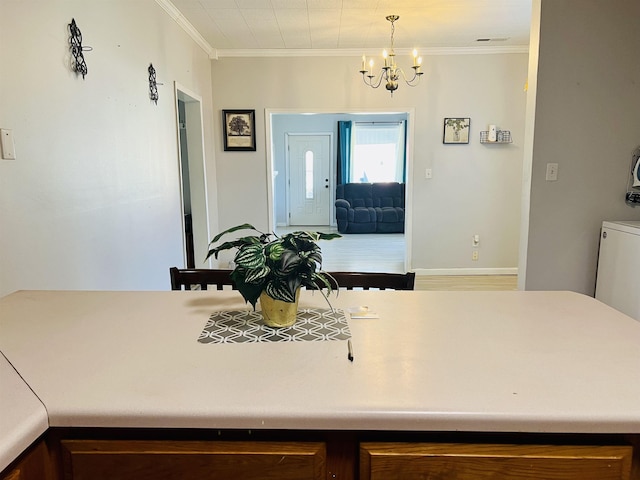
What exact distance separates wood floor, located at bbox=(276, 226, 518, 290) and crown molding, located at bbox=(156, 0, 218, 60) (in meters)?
2.23

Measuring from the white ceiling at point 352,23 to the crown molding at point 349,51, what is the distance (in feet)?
0.09

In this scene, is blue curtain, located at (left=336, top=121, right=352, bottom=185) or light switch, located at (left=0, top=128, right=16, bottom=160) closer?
light switch, located at (left=0, top=128, right=16, bottom=160)

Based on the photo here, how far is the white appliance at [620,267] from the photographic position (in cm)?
240

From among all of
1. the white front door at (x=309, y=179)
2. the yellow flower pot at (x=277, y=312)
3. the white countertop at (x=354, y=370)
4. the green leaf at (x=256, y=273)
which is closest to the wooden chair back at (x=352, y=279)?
the white countertop at (x=354, y=370)

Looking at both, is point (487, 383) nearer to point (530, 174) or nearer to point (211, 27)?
point (530, 174)

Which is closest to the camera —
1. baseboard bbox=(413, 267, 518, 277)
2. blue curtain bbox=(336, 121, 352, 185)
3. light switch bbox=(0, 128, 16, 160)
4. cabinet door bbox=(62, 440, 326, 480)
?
cabinet door bbox=(62, 440, 326, 480)

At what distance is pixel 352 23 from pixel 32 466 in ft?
12.7

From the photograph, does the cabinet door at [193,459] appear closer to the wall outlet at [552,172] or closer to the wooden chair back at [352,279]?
the wooden chair back at [352,279]

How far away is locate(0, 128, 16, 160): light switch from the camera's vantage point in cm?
164

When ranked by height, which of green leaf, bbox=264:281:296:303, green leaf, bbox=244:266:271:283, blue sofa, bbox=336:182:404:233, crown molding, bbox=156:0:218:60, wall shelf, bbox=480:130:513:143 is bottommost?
blue sofa, bbox=336:182:404:233

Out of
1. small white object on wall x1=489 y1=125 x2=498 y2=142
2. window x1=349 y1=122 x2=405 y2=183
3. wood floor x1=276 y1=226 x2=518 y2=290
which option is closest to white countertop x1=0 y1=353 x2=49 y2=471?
wood floor x1=276 y1=226 x2=518 y2=290

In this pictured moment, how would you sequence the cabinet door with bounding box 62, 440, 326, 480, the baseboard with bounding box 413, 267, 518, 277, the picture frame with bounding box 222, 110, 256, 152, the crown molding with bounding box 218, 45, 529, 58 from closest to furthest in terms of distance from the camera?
the cabinet door with bounding box 62, 440, 326, 480
the crown molding with bounding box 218, 45, 529, 58
the picture frame with bounding box 222, 110, 256, 152
the baseboard with bounding box 413, 267, 518, 277

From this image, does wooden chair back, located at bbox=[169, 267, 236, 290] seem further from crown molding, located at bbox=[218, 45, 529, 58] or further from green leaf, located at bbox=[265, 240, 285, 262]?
crown molding, located at bbox=[218, 45, 529, 58]

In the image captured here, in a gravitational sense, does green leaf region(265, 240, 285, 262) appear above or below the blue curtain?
below
